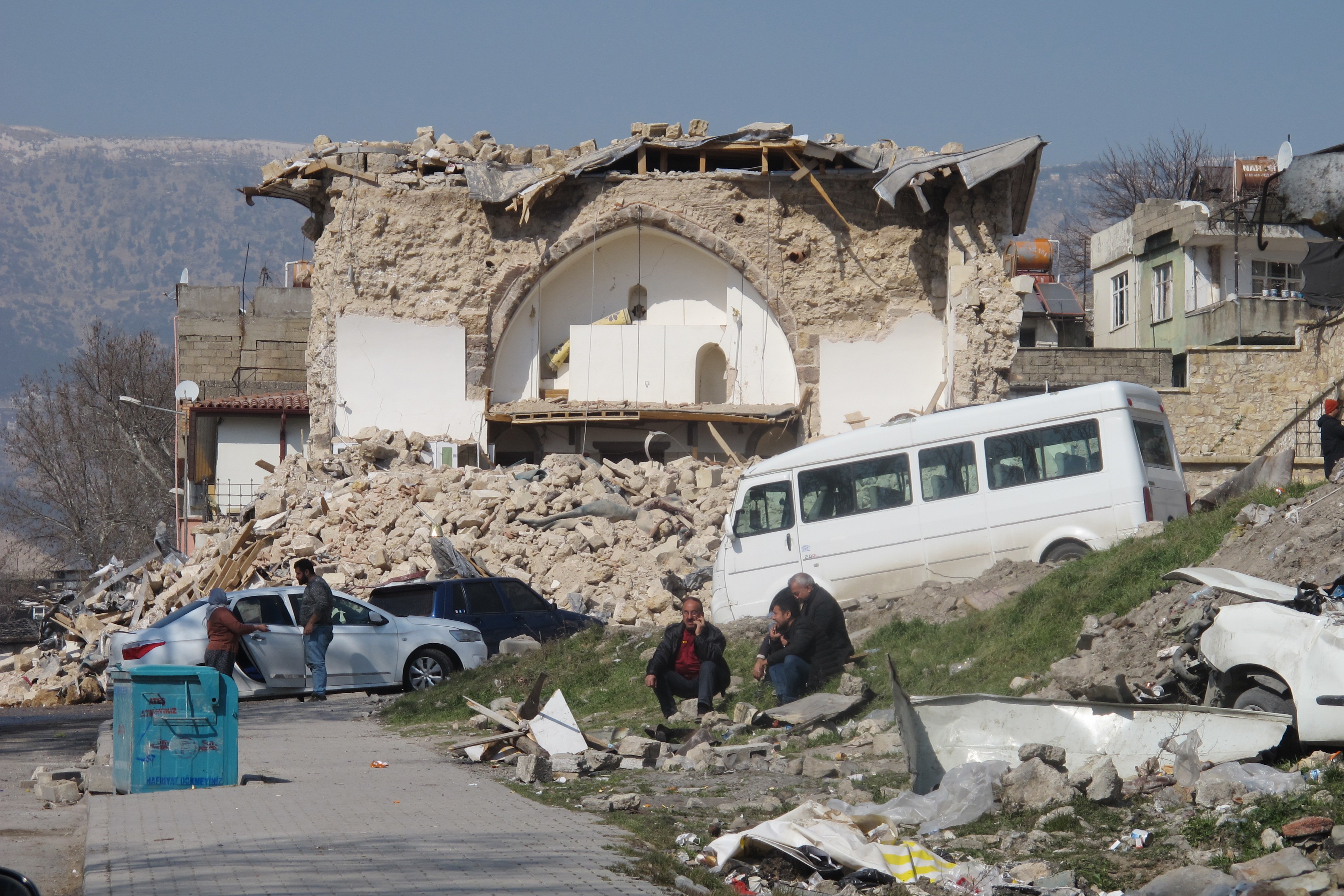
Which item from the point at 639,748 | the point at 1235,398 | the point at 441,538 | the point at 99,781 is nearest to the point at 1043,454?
the point at 639,748

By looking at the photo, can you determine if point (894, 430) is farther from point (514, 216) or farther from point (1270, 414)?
point (1270, 414)

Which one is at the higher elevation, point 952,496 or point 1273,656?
point 952,496

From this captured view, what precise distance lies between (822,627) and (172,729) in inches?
205

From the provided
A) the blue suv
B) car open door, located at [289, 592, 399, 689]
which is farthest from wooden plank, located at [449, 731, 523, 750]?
the blue suv

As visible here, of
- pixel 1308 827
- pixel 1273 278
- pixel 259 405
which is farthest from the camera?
pixel 1273 278

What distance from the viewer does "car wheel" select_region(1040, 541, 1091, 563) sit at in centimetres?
1323

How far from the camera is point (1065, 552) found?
43.5ft

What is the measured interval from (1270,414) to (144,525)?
40.5 meters

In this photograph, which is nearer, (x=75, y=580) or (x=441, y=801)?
(x=441, y=801)

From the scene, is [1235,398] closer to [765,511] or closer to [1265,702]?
[765,511]

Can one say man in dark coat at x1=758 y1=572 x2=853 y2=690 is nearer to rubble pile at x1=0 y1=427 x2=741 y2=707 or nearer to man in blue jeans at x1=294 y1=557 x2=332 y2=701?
man in blue jeans at x1=294 y1=557 x2=332 y2=701

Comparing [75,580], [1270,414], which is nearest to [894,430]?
[1270,414]

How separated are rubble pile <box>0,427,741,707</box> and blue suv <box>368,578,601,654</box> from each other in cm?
157

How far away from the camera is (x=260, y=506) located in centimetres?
2291
